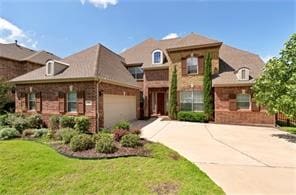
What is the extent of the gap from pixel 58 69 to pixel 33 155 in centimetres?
844

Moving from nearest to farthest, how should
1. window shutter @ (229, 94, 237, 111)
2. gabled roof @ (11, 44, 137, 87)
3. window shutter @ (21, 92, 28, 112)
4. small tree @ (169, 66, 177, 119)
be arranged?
gabled roof @ (11, 44, 137, 87)
window shutter @ (21, 92, 28, 112)
window shutter @ (229, 94, 237, 111)
small tree @ (169, 66, 177, 119)

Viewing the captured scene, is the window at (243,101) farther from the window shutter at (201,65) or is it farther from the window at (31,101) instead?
the window at (31,101)

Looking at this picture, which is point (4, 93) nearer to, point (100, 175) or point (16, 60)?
point (16, 60)

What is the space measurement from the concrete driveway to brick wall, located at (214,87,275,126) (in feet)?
17.2

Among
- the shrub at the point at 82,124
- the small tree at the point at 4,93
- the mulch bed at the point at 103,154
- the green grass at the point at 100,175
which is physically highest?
the small tree at the point at 4,93

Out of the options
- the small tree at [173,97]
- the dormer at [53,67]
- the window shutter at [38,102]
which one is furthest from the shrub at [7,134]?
the small tree at [173,97]

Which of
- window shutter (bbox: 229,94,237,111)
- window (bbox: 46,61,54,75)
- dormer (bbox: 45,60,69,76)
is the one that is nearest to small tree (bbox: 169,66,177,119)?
window shutter (bbox: 229,94,237,111)

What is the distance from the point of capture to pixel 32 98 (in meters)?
15.0

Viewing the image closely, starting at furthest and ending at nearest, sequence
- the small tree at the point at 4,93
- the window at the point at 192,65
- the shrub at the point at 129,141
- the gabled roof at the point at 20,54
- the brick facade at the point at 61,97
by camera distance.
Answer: the gabled roof at the point at 20,54, the window at the point at 192,65, the small tree at the point at 4,93, the brick facade at the point at 61,97, the shrub at the point at 129,141

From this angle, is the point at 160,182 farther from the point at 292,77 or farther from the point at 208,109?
the point at 208,109

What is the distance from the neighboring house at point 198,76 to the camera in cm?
1602

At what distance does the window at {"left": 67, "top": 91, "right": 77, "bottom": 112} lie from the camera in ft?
43.3

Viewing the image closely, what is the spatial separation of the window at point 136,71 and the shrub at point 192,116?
6.69m

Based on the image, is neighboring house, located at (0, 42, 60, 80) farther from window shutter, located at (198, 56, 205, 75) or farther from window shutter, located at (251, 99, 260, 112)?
window shutter, located at (251, 99, 260, 112)
